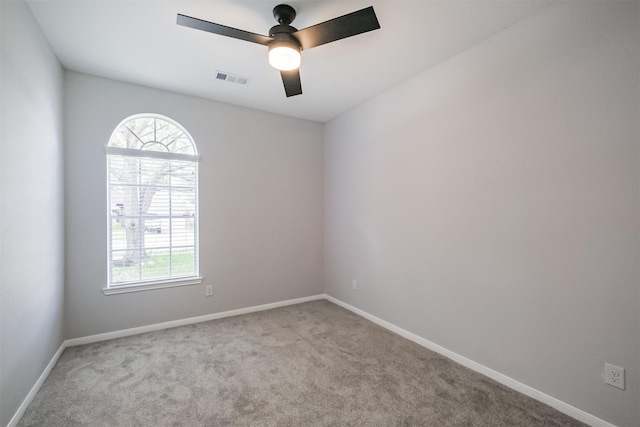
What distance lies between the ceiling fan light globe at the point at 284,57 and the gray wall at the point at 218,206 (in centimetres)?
184

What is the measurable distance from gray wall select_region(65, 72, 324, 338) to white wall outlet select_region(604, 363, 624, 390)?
3.18m

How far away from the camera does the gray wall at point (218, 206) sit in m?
2.87

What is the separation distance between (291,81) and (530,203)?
6.66ft

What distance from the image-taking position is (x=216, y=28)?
1773mm

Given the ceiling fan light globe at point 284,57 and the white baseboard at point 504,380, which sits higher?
the ceiling fan light globe at point 284,57

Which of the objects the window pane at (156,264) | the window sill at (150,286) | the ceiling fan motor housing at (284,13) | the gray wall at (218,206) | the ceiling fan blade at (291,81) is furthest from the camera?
the window pane at (156,264)

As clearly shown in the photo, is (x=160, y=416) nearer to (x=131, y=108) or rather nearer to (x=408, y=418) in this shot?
(x=408, y=418)

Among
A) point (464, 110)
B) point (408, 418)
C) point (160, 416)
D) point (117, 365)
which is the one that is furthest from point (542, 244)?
point (117, 365)

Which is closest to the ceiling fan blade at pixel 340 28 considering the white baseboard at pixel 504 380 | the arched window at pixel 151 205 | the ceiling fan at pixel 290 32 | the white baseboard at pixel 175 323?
the ceiling fan at pixel 290 32

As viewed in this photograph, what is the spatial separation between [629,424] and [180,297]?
12.6 feet

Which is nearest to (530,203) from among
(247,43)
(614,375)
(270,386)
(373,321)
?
(614,375)

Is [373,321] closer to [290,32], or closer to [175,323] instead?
[175,323]

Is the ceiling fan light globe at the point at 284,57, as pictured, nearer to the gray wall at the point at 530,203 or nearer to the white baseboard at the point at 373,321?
the gray wall at the point at 530,203

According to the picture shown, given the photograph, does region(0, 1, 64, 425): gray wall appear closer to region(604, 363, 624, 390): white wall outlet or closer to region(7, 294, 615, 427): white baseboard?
region(7, 294, 615, 427): white baseboard
